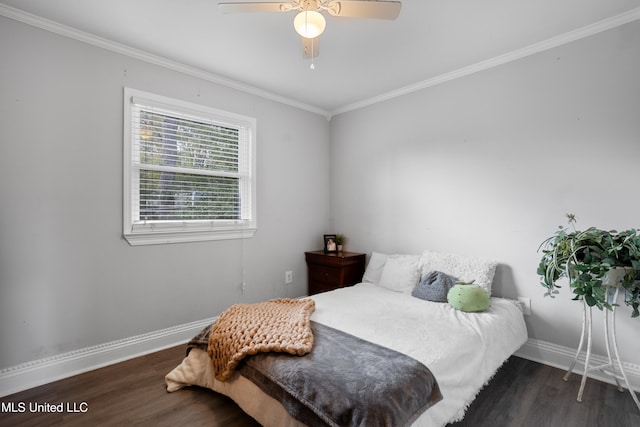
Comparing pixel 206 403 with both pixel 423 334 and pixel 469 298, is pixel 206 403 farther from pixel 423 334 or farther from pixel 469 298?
pixel 469 298

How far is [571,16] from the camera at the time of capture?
2162mm

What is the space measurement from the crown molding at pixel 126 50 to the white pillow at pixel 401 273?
84.5 inches

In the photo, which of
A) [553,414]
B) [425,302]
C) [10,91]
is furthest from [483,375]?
[10,91]

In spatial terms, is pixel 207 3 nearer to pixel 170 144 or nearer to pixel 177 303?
pixel 170 144

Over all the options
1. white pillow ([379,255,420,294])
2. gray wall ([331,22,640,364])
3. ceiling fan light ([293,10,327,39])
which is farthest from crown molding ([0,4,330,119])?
white pillow ([379,255,420,294])

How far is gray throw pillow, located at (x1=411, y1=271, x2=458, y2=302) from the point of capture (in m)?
2.61

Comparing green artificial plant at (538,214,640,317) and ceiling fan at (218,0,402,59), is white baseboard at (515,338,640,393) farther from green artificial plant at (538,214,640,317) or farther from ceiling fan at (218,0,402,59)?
ceiling fan at (218,0,402,59)

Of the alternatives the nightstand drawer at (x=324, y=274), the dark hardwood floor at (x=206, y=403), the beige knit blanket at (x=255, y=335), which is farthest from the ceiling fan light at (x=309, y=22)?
the nightstand drawer at (x=324, y=274)

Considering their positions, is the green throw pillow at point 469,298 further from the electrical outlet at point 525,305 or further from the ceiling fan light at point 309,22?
the ceiling fan light at point 309,22

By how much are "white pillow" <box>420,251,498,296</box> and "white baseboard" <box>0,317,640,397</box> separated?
60 centimetres

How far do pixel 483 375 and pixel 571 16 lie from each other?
241 cm

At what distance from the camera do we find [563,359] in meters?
2.43

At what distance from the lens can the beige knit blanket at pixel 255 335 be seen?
171 centimetres

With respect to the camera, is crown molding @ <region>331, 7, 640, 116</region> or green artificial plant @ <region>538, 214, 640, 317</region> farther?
crown molding @ <region>331, 7, 640, 116</region>
